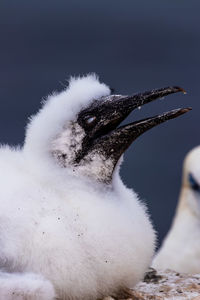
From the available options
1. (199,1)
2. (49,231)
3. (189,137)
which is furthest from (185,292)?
(199,1)

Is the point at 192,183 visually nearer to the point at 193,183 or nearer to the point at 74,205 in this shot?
the point at 193,183

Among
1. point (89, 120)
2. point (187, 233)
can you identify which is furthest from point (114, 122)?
point (187, 233)

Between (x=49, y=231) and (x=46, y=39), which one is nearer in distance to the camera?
(x=49, y=231)

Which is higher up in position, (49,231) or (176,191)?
(176,191)

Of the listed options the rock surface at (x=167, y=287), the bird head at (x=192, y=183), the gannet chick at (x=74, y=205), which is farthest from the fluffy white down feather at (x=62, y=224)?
the bird head at (x=192, y=183)

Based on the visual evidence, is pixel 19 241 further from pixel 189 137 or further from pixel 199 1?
pixel 199 1

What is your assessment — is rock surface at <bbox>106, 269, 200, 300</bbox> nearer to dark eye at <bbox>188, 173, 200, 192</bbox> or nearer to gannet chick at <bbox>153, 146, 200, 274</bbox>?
gannet chick at <bbox>153, 146, 200, 274</bbox>

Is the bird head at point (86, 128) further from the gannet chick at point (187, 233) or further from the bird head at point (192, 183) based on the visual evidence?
the bird head at point (192, 183)

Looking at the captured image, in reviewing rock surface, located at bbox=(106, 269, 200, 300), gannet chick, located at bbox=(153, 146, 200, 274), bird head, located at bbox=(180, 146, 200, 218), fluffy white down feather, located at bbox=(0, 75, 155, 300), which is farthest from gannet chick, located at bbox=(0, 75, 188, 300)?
bird head, located at bbox=(180, 146, 200, 218)
